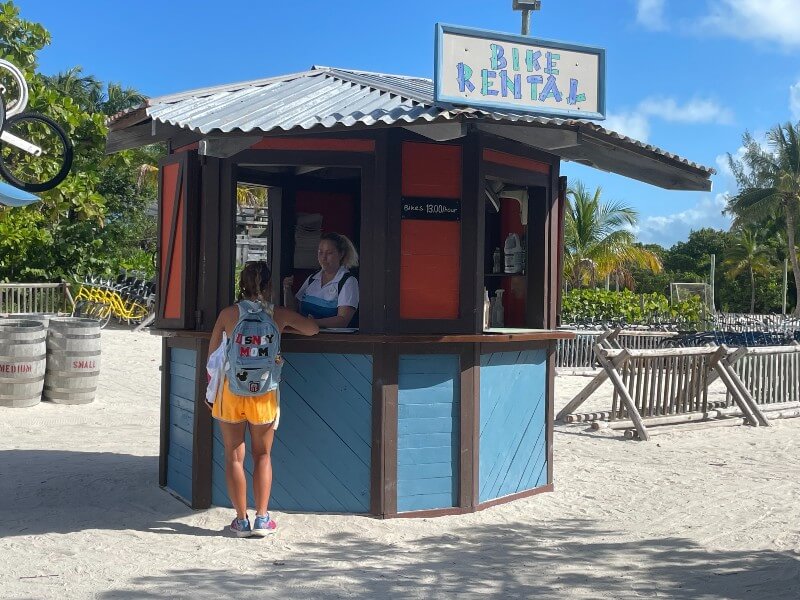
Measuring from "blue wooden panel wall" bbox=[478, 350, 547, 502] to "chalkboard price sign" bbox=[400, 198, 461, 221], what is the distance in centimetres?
103

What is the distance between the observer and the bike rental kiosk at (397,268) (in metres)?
6.24

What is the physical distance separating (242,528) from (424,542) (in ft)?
3.70

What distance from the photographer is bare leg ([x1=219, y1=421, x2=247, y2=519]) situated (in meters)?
5.90

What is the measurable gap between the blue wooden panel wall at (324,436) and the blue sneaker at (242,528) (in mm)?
545

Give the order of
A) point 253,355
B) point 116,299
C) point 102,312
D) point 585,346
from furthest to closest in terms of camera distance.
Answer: point 116,299 → point 102,312 → point 585,346 → point 253,355

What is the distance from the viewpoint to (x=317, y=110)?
6.23 m

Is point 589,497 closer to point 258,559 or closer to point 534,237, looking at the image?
point 534,237

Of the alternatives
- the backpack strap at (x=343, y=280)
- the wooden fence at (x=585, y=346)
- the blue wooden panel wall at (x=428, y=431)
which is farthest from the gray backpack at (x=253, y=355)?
the wooden fence at (x=585, y=346)

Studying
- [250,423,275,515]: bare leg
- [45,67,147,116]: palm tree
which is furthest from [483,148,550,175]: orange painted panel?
[45,67,147,116]: palm tree

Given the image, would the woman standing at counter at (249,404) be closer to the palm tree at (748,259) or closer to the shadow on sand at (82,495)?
the shadow on sand at (82,495)

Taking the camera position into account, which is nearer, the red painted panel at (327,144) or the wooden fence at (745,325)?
the red painted panel at (327,144)

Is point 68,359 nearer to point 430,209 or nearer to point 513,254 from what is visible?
point 513,254

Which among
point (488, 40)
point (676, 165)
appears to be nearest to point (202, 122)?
point (488, 40)

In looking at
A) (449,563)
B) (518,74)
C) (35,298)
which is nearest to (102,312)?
(35,298)
